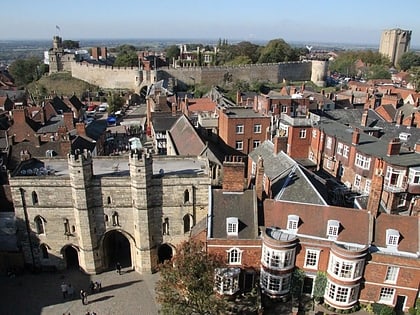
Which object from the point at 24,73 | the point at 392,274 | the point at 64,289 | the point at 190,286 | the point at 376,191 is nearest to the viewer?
the point at 190,286

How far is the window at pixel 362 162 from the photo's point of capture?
34.1m

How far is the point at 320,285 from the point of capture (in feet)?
78.2

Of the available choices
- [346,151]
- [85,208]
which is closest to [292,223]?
[85,208]

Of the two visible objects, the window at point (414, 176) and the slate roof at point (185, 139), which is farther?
the slate roof at point (185, 139)

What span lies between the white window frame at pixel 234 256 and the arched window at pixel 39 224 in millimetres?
13949

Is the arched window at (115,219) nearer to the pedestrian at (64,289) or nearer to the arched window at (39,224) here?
the arched window at (39,224)

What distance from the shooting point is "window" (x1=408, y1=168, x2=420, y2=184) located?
31.8m

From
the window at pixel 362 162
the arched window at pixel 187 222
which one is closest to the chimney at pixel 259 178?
the arched window at pixel 187 222

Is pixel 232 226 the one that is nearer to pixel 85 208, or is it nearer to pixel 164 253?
pixel 164 253

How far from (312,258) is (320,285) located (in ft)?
6.39

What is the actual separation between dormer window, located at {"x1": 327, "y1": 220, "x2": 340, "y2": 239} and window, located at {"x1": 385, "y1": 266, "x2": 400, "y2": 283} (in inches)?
143

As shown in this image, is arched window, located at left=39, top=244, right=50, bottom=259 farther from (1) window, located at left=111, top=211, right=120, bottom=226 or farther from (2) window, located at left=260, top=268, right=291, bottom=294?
(2) window, located at left=260, top=268, right=291, bottom=294

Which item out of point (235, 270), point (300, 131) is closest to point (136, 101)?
point (300, 131)

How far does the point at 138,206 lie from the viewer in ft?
85.5
